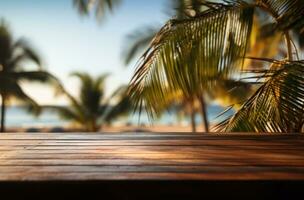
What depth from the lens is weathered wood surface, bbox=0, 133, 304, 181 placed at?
142 cm

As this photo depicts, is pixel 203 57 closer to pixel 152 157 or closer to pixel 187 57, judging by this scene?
pixel 187 57

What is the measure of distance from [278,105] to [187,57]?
2.93ft

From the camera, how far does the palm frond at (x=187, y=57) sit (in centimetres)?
341

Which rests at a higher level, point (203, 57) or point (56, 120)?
point (203, 57)

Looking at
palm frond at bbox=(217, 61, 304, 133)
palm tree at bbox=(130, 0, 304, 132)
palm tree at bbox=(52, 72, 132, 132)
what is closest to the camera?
palm frond at bbox=(217, 61, 304, 133)

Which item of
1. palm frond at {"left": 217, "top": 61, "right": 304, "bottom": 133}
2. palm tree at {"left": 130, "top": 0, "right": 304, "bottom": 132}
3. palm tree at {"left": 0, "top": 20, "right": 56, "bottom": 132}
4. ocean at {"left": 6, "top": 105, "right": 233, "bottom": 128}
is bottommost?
ocean at {"left": 6, "top": 105, "right": 233, "bottom": 128}

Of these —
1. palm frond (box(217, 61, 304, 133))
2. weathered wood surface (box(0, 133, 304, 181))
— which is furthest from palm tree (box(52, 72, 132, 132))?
weathered wood surface (box(0, 133, 304, 181))

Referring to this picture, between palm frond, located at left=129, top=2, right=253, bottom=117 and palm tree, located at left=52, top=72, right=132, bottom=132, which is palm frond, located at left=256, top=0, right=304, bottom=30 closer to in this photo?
palm frond, located at left=129, top=2, right=253, bottom=117

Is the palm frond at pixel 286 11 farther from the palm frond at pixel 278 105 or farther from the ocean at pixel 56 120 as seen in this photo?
the ocean at pixel 56 120

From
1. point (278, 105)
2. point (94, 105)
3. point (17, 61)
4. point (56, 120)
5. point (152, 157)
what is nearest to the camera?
point (152, 157)

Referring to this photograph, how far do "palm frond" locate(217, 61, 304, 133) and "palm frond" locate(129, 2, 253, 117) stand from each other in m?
0.39

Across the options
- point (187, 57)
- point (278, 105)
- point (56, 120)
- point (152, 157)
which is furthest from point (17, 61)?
point (56, 120)

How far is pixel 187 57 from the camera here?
3400mm
